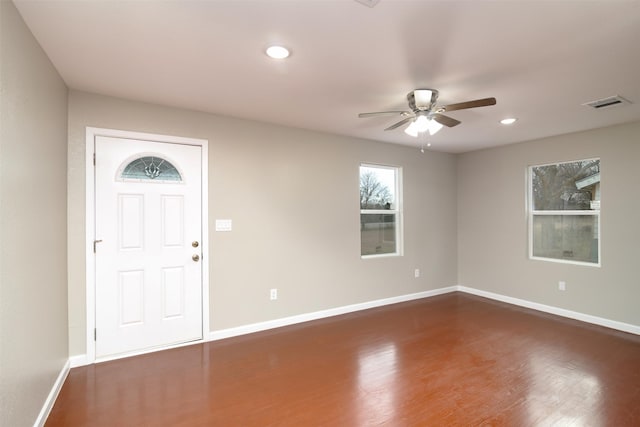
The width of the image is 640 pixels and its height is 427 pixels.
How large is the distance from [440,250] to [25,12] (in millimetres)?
5539

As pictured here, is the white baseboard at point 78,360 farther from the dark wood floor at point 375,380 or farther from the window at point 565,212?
the window at point 565,212

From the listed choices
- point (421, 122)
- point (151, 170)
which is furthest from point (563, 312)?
point (151, 170)

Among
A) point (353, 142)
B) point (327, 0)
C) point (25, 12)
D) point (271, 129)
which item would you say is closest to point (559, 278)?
point (353, 142)

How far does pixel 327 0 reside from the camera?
166cm

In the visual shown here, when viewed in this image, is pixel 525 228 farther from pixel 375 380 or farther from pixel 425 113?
pixel 375 380

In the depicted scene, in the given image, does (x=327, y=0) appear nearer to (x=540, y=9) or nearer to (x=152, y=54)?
(x=540, y=9)

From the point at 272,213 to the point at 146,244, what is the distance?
1.37 m

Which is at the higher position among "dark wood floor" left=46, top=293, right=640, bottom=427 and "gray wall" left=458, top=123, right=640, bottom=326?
"gray wall" left=458, top=123, right=640, bottom=326

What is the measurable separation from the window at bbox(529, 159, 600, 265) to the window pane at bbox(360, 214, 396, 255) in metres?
2.02

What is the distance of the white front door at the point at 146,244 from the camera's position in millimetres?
3045

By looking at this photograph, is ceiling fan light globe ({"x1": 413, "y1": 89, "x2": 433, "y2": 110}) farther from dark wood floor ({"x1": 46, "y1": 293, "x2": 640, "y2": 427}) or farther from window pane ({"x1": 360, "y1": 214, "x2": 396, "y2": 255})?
dark wood floor ({"x1": 46, "y1": 293, "x2": 640, "y2": 427})

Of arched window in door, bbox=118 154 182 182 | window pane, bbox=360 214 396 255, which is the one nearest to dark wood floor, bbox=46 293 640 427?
window pane, bbox=360 214 396 255

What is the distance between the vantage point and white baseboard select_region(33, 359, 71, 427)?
210cm

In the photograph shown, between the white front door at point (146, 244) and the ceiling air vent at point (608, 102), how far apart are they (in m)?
3.93
